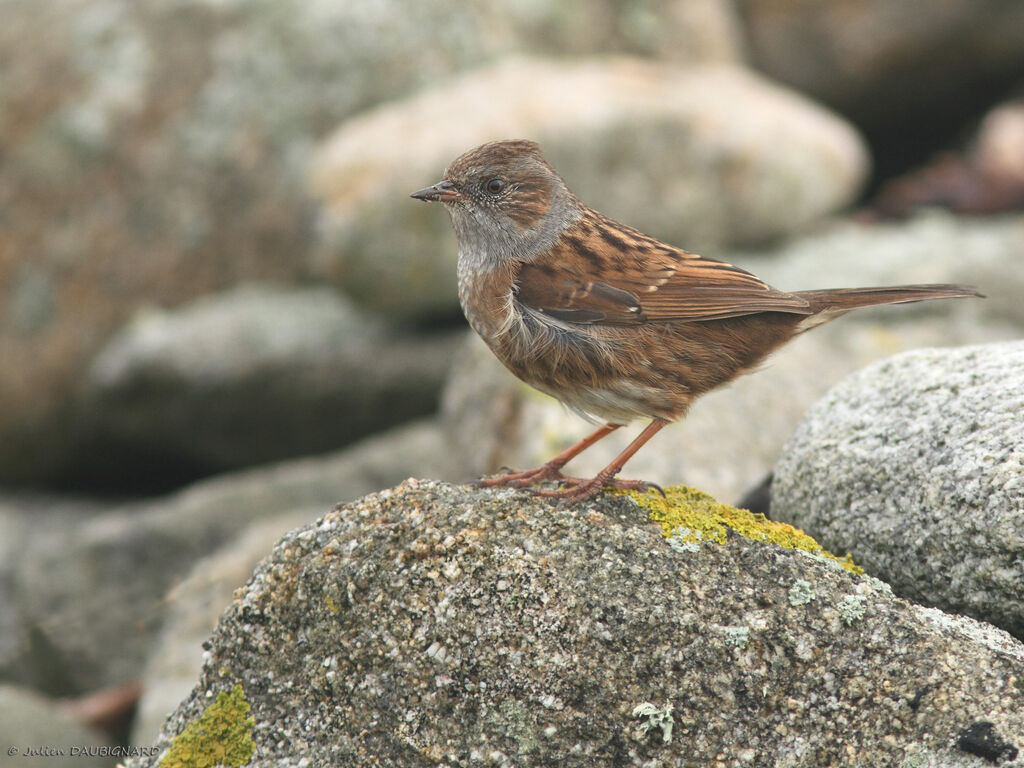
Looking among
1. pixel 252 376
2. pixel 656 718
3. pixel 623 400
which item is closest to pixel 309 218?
pixel 252 376

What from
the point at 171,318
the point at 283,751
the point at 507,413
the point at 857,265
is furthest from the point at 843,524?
the point at 171,318

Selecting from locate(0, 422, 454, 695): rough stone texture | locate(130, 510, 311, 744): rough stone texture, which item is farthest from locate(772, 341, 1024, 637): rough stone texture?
locate(0, 422, 454, 695): rough stone texture

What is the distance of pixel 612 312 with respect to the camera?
4.45m

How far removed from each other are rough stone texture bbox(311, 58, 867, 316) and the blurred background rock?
23 millimetres

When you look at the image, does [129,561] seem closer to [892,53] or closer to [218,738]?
[218,738]

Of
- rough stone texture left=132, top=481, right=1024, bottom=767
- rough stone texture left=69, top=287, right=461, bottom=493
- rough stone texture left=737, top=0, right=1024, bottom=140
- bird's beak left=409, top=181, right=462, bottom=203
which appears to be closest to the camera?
rough stone texture left=132, top=481, right=1024, bottom=767

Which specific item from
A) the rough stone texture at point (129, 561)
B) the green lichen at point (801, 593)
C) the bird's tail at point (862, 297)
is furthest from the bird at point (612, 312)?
the rough stone texture at point (129, 561)

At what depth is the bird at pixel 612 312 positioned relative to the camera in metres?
4.36

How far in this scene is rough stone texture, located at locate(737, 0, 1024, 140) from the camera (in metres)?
10.6

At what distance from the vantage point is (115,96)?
8.91 m

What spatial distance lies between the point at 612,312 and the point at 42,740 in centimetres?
357

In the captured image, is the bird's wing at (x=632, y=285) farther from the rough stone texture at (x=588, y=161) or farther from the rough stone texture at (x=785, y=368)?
the rough stone texture at (x=588, y=161)

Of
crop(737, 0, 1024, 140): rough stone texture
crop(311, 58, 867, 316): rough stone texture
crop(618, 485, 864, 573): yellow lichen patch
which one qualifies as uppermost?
crop(737, 0, 1024, 140): rough stone texture

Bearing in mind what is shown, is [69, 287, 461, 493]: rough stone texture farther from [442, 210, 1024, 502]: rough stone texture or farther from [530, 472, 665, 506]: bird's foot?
[530, 472, 665, 506]: bird's foot
